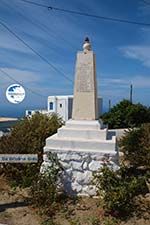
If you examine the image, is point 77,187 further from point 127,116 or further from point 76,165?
point 127,116

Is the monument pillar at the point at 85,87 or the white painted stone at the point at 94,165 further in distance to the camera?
the monument pillar at the point at 85,87

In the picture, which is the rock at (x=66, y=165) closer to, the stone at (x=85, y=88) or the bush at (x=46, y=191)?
the bush at (x=46, y=191)

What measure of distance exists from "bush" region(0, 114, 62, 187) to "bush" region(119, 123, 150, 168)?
193 cm

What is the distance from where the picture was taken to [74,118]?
26.5ft

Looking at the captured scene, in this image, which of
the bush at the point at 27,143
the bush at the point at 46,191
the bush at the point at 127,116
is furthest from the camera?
the bush at the point at 127,116

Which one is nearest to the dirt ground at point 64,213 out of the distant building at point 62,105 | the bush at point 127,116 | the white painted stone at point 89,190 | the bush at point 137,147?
the white painted stone at point 89,190

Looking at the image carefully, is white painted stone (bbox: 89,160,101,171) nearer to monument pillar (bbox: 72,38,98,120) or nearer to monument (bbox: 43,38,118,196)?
monument (bbox: 43,38,118,196)

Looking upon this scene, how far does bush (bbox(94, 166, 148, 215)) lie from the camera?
20.9 ft

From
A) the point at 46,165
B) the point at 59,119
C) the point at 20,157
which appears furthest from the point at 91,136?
the point at 59,119

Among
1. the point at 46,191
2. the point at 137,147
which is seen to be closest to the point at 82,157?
the point at 46,191

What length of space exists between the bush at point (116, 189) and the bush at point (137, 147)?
2.17 m

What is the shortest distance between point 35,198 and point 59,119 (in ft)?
13.5

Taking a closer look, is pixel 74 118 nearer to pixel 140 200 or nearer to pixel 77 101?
pixel 77 101

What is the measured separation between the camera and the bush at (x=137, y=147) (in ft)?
30.1
